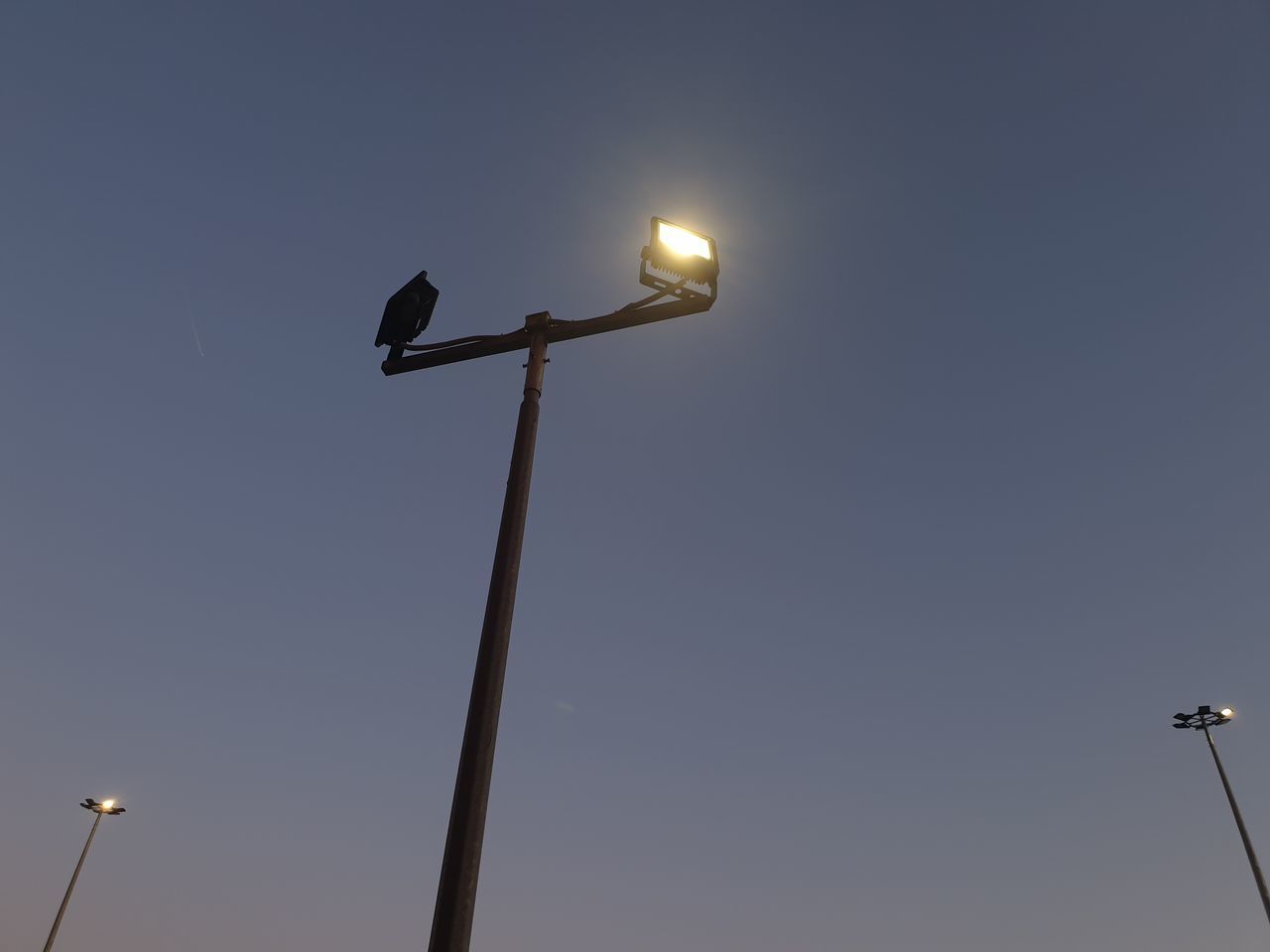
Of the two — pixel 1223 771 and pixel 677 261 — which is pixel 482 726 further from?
pixel 1223 771

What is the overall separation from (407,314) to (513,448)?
2308 millimetres

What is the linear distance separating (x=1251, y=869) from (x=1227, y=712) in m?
5.34

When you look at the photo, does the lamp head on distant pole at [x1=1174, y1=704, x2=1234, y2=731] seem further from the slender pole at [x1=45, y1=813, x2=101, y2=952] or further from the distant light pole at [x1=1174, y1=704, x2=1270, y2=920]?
the slender pole at [x1=45, y1=813, x2=101, y2=952]

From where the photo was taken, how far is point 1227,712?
93.7 ft

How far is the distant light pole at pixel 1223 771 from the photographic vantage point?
25422 millimetres

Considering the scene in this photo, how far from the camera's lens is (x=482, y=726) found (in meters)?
4.61

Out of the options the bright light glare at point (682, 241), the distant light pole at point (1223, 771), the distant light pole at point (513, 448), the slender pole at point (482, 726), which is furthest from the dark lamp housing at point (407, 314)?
the distant light pole at point (1223, 771)

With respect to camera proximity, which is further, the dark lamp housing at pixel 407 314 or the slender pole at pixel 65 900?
the slender pole at pixel 65 900

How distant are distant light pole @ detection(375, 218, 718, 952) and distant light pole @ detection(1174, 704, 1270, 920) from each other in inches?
1212

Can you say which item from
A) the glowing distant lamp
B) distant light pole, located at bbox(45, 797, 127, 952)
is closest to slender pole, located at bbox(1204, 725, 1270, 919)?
the glowing distant lamp

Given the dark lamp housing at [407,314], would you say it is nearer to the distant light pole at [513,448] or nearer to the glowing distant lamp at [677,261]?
the distant light pole at [513,448]

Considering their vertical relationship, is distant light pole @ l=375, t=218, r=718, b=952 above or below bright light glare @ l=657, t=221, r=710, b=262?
below

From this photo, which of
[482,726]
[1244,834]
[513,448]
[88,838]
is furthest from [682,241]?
[88,838]

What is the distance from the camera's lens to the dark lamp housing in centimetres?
729
